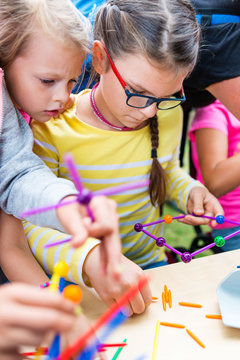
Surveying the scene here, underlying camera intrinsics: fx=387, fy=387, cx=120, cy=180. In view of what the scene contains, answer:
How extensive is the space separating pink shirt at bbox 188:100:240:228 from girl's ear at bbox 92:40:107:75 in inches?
20.1

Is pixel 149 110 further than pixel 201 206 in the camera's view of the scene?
No

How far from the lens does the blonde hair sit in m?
0.68

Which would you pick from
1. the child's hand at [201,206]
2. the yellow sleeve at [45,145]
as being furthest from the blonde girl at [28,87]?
the child's hand at [201,206]

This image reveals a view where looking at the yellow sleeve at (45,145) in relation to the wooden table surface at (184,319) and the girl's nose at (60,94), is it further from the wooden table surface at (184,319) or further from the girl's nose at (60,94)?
the wooden table surface at (184,319)

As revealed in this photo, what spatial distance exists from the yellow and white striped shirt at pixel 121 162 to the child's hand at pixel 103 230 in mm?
420

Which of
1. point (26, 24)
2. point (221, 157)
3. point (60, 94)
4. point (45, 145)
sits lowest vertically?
point (221, 157)

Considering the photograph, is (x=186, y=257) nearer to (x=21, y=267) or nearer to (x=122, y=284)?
(x=122, y=284)

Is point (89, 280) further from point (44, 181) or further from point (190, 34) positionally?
point (190, 34)

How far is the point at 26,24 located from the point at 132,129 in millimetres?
407

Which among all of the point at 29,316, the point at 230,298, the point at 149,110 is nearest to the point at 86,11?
the point at 149,110

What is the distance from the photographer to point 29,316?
302 mm

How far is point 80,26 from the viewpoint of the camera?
746 millimetres

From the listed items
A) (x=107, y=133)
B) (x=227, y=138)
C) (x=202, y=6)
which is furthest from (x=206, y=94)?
(x=107, y=133)

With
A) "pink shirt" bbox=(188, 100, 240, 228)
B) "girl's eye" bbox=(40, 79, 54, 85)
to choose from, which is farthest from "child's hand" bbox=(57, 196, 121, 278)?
"pink shirt" bbox=(188, 100, 240, 228)
